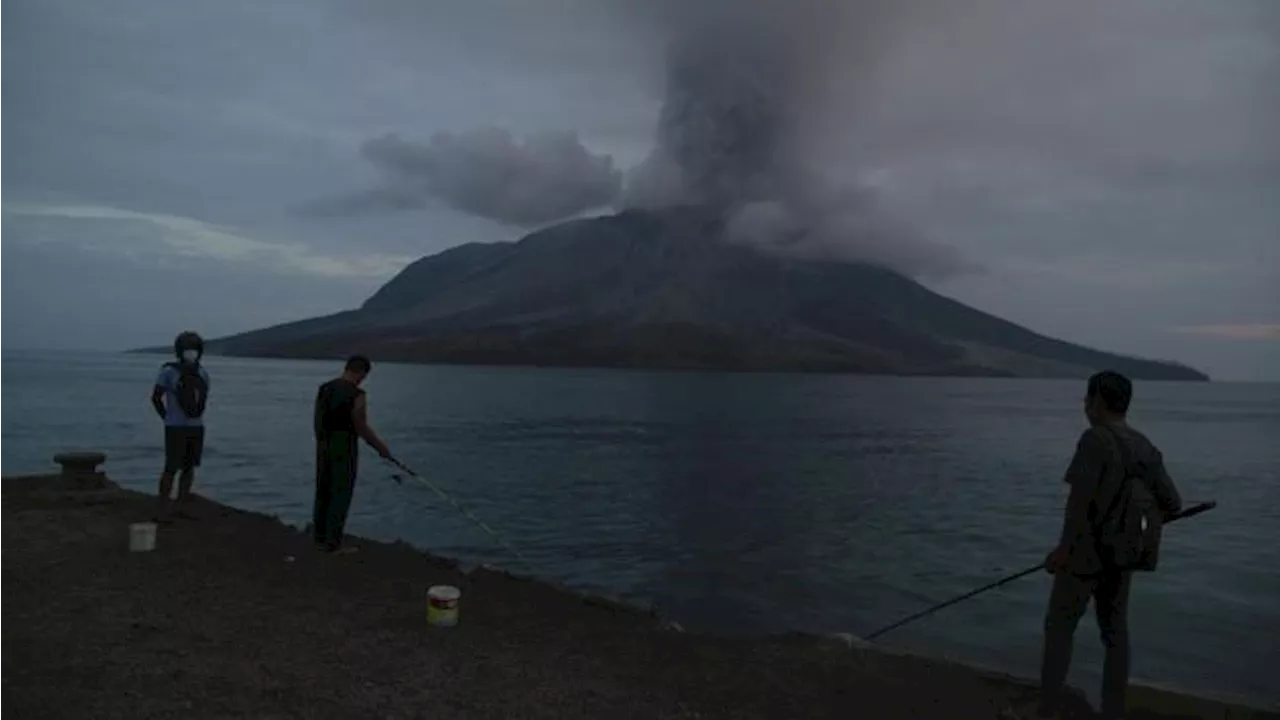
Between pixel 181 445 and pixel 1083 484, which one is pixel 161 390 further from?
pixel 1083 484

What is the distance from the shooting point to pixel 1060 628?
6.85 m

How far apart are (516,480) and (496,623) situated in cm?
2509

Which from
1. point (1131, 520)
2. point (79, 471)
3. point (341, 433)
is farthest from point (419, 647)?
point (79, 471)

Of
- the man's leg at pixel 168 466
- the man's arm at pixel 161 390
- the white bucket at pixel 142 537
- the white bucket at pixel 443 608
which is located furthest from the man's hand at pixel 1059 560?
the man's arm at pixel 161 390

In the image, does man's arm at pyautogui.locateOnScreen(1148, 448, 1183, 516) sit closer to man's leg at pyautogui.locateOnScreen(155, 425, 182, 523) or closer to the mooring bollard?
man's leg at pyautogui.locateOnScreen(155, 425, 182, 523)

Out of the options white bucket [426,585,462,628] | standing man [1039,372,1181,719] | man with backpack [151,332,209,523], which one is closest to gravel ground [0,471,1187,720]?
white bucket [426,585,462,628]

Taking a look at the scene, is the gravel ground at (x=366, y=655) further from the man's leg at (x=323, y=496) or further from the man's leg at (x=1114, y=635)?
the man's leg at (x=1114, y=635)

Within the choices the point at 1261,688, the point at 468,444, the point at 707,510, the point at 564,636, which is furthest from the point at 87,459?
the point at 468,444

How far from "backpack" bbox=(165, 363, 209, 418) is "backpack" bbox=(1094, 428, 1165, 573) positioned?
11214 mm

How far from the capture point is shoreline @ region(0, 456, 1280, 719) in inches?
274

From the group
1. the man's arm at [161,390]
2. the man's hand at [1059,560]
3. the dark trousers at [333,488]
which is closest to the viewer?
the man's hand at [1059,560]

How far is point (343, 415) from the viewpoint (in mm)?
11094

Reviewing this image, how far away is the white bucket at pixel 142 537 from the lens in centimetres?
1104

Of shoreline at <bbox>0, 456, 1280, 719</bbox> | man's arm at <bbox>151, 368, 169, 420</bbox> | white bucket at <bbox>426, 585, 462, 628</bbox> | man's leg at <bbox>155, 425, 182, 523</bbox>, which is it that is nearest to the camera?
shoreline at <bbox>0, 456, 1280, 719</bbox>
